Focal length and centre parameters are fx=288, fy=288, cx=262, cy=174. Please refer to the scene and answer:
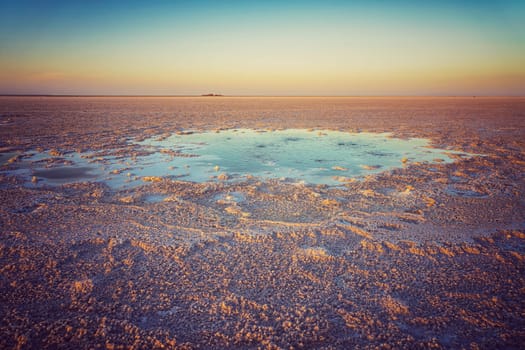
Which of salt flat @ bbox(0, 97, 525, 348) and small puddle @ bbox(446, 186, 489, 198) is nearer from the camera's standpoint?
salt flat @ bbox(0, 97, 525, 348)

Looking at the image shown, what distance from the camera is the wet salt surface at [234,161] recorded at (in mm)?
6242

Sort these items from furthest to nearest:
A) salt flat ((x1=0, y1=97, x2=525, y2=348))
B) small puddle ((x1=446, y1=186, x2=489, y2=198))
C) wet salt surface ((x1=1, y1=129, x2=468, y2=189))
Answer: wet salt surface ((x1=1, y1=129, x2=468, y2=189)) → small puddle ((x1=446, y1=186, x2=489, y2=198)) → salt flat ((x1=0, y1=97, x2=525, y2=348))

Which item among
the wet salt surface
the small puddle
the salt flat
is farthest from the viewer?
the wet salt surface

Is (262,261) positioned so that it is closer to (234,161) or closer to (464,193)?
(464,193)

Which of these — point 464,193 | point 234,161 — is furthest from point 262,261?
point 234,161

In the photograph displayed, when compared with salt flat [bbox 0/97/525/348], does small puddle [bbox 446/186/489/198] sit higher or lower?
higher

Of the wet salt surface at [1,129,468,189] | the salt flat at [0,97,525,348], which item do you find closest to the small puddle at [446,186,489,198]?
the salt flat at [0,97,525,348]

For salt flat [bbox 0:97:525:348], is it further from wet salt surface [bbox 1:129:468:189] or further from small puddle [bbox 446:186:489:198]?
wet salt surface [bbox 1:129:468:189]

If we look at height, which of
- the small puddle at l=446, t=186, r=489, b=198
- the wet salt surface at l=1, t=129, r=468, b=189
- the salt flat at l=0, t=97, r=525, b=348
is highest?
the wet salt surface at l=1, t=129, r=468, b=189

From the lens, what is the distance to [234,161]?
776cm

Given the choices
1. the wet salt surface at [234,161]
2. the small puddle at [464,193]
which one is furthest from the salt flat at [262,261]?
the wet salt surface at [234,161]

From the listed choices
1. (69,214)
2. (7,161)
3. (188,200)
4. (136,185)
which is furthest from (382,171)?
(7,161)

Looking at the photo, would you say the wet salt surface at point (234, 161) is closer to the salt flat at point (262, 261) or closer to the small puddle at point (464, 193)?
the salt flat at point (262, 261)

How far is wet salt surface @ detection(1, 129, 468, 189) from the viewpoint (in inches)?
246
